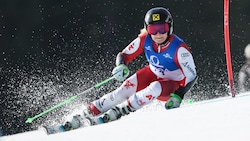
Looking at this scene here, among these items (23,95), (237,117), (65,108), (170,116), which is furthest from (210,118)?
(23,95)

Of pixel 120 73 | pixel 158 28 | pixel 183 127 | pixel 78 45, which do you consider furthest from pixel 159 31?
pixel 78 45

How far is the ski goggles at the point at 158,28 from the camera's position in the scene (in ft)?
10.6

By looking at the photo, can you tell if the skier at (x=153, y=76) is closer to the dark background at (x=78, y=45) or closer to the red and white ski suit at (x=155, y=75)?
the red and white ski suit at (x=155, y=75)

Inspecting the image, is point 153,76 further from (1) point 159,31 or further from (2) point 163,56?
(1) point 159,31

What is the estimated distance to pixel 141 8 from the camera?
261 inches

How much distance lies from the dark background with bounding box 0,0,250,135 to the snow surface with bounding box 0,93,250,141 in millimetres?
3553

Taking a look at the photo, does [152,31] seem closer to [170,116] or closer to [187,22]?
[170,116]

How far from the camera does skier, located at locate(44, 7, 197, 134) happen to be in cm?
315

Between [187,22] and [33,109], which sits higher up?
[187,22]

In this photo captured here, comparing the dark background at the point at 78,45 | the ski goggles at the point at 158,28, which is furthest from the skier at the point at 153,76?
the dark background at the point at 78,45

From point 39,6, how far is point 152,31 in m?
3.25

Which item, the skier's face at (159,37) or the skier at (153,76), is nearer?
the skier at (153,76)

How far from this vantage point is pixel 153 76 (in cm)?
354

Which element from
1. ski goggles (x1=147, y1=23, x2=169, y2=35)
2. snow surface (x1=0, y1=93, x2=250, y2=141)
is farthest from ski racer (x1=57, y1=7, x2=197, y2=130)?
snow surface (x1=0, y1=93, x2=250, y2=141)
